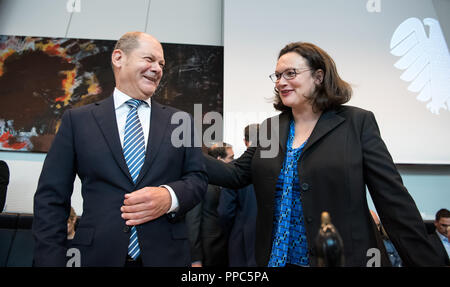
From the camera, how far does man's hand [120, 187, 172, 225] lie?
1043 millimetres

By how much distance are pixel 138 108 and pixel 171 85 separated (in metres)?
2.87

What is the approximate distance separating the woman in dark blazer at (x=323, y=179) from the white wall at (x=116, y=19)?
3.24m

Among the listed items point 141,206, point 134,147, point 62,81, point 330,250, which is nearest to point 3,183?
Result: point 62,81

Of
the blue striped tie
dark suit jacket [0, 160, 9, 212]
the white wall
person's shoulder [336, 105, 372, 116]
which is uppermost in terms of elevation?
→ the white wall

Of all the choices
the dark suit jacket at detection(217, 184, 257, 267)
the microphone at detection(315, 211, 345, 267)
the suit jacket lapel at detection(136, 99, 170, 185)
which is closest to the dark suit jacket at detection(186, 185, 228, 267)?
the dark suit jacket at detection(217, 184, 257, 267)

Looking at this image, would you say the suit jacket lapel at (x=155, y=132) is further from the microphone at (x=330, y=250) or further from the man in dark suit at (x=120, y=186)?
the microphone at (x=330, y=250)

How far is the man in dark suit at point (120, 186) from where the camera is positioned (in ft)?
3.48

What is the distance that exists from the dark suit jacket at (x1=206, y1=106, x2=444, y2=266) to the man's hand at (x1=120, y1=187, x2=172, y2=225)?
1.56 ft

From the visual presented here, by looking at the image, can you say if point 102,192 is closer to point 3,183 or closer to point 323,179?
point 323,179

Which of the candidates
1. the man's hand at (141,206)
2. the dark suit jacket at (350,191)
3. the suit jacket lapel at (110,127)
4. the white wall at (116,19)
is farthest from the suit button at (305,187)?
the white wall at (116,19)

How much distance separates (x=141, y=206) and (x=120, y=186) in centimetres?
13

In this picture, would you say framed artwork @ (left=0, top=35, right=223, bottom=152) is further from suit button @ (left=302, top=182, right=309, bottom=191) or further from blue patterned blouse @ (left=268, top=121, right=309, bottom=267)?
suit button @ (left=302, top=182, right=309, bottom=191)

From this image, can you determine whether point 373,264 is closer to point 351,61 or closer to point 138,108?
point 138,108
